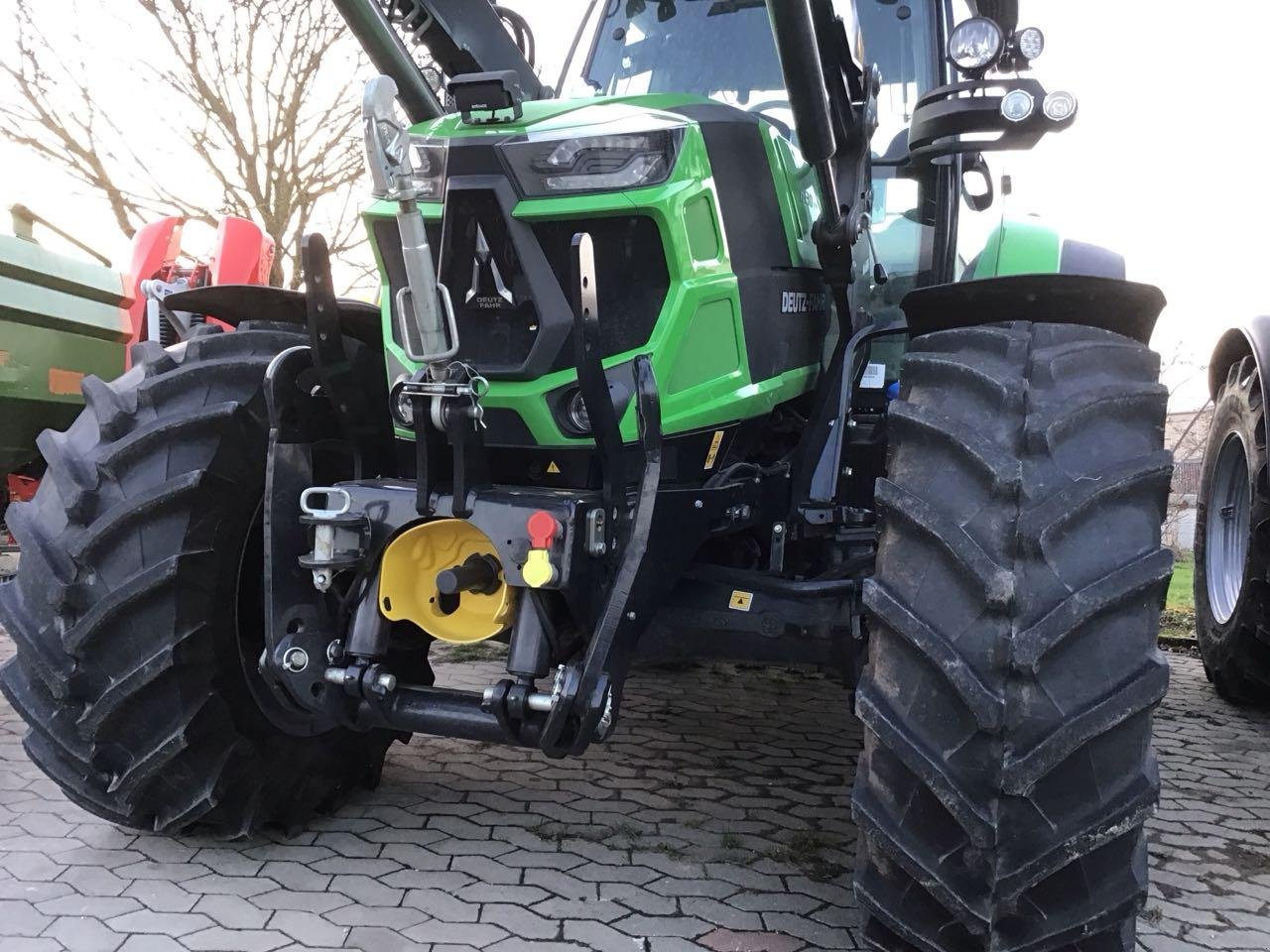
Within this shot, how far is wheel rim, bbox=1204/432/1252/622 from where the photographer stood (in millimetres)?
5488

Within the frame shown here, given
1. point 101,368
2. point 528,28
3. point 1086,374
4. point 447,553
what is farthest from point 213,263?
point 1086,374

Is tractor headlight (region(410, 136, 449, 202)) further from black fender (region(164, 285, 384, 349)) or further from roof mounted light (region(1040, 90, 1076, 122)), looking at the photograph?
roof mounted light (region(1040, 90, 1076, 122))

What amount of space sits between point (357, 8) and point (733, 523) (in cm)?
178

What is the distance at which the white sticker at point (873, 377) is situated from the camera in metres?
3.70

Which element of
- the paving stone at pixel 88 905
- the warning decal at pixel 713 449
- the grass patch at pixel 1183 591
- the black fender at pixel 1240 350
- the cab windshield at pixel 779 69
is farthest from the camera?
the grass patch at pixel 1183 591

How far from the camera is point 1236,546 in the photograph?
219 inches

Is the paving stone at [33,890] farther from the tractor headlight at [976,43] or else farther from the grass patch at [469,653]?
the tractor headlight at [976,43]

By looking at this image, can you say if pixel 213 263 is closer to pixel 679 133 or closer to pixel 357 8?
pixel 357 8

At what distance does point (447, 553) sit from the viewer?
9.01 ft

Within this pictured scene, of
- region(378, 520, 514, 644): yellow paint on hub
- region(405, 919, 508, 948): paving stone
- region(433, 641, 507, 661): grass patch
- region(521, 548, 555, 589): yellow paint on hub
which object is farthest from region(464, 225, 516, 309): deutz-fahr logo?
region(433, 641, 507, 661): grass patch

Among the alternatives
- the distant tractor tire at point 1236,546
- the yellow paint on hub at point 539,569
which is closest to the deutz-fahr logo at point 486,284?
the yellow paint on hub at point 539,569

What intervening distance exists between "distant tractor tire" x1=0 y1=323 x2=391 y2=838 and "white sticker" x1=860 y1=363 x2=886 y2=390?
6.28 ft

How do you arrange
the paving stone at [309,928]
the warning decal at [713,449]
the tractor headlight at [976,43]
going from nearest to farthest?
the paving stone at [309,928] < the tractor headlight at [976,43] < the warning decal at [713,449]

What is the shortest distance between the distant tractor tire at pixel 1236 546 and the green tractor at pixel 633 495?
2.36m
